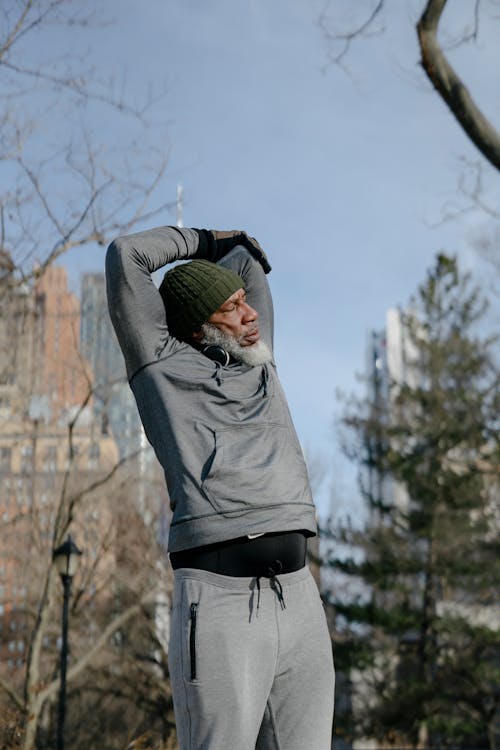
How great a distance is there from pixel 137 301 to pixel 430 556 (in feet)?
62.3

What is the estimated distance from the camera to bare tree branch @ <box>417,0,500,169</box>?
5.75 metres

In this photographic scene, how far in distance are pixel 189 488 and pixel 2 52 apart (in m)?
6.30

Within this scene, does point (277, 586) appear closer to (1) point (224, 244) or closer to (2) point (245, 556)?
(2) point (245, 556)

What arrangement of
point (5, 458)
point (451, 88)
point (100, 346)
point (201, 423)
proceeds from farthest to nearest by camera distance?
point (5, 458) → point (100, 346) → point (451, 88) → point (201, 423)

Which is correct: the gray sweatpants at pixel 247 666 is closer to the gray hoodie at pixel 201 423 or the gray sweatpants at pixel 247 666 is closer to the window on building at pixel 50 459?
the gray hoodie at pixel 201 423

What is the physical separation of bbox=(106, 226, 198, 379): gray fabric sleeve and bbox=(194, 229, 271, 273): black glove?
24 centimetres

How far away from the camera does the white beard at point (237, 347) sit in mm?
2064

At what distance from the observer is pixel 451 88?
19.0 feet

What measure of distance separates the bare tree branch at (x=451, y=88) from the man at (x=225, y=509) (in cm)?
415

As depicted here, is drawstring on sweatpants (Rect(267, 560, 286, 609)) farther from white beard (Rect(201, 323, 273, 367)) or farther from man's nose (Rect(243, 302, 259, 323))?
man's nose (Rect(243, 302, 259, 323))

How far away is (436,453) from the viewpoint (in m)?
20.8

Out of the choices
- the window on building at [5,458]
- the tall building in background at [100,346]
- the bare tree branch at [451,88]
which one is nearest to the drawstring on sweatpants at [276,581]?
the bare tree branch at [451,88]

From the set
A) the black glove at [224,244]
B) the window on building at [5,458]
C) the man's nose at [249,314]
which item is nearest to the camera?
the man's nose at [249,314]

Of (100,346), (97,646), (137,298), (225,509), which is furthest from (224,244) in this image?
(97,646)
